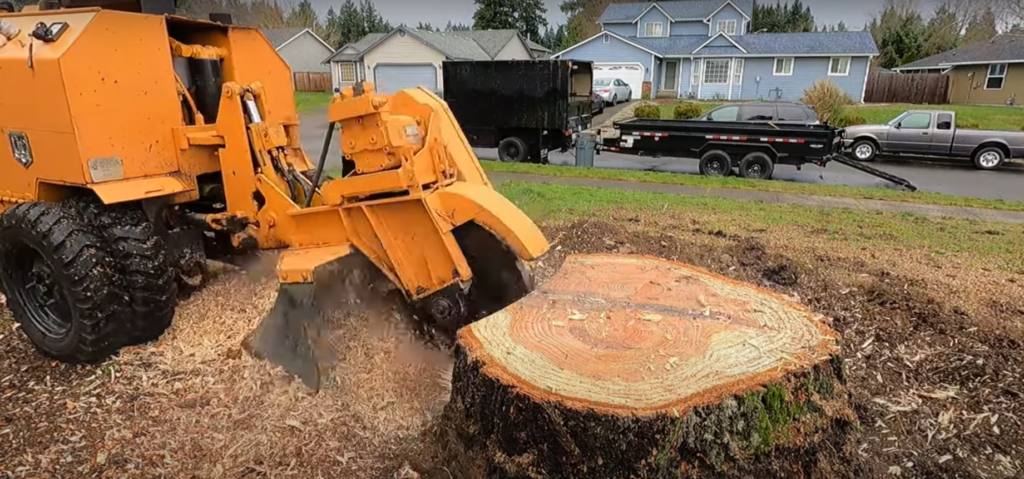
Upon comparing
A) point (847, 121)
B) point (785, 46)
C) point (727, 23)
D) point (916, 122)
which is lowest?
point (847, 121)

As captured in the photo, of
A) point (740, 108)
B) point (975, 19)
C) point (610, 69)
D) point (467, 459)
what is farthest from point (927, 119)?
point (975, 19)

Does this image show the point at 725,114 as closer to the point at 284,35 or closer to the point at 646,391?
the point at 646,391

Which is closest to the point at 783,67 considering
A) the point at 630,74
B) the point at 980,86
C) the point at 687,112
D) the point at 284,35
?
the point at 630,74

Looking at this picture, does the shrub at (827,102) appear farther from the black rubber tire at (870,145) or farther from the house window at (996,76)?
the house window at (996,76)

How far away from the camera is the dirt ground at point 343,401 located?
3199 millimetres

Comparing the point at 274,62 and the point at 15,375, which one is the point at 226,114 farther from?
the point at 15,375

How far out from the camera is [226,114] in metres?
4.01

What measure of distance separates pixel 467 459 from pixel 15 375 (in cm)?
328

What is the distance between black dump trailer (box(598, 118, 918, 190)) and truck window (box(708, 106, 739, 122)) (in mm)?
2181

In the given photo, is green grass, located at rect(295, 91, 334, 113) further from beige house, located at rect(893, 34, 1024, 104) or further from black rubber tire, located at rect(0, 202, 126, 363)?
beige house, located at rect(893, 34, 1024, 104)

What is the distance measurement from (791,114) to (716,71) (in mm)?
21885

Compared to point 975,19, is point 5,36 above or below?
below

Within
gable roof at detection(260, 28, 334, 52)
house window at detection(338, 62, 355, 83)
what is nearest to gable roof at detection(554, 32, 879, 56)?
house window at detection(338, 62, 355, 83)

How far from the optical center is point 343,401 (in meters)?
3.59
